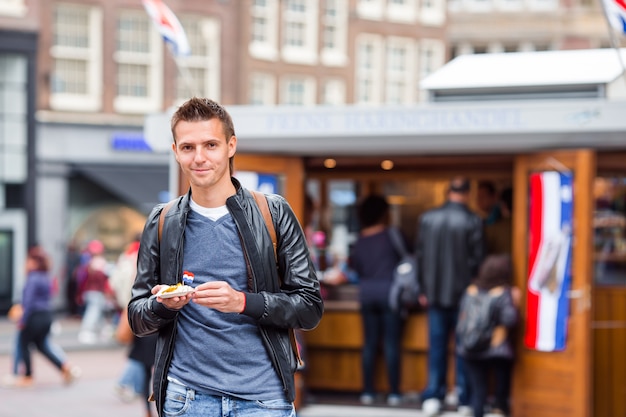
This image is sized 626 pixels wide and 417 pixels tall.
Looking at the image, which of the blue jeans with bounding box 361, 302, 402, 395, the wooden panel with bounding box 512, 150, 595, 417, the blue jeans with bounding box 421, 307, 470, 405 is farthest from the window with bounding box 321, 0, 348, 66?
the wooden panel with bounding box 512, 150, 595, 417

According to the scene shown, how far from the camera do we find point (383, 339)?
8703mm

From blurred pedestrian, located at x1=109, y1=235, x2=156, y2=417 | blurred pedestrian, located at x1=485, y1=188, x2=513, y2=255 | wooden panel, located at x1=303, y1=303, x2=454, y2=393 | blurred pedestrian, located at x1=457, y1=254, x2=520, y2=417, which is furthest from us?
wooden panel, located at x1=303, y1=303, x2=454, y2=393

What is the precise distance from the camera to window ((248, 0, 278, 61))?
27297 millimetres

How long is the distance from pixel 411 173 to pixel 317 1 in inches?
814

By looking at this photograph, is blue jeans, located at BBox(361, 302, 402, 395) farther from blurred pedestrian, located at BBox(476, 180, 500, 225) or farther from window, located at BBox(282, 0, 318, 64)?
window, located at BBox(282, 0, 318, 64)

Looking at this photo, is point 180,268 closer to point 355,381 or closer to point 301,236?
point 301,236

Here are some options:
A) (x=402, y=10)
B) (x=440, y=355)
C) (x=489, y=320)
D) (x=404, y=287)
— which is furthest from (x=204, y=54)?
(x=489, y=320)

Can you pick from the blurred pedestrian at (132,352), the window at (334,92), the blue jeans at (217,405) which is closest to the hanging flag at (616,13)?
the blurred pedestrian at (132,352)

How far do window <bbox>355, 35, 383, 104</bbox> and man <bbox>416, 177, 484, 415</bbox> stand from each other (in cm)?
2248

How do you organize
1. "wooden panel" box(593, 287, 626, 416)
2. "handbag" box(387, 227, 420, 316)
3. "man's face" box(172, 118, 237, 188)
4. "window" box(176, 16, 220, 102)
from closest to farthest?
"man's face" box(172, 118, 237, 188), "wooden panel" box(593, 287, 626, 416), "handbag" box(387, 227, 420, 316), "window" box(176, 16, 220, 102)

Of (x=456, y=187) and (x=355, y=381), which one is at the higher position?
(x=456, y=187)

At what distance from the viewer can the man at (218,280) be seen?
3.22 m

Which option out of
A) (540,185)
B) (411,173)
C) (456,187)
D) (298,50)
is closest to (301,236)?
(540,185)

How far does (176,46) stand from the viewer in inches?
356
